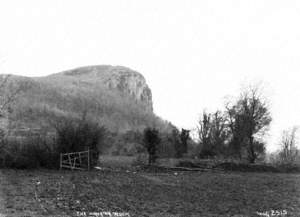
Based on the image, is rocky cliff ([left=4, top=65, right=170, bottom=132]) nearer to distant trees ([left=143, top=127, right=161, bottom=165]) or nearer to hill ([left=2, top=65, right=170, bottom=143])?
hill ([left=2, top=65, right=170, bottom=143])

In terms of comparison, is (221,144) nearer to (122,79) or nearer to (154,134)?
(154,134)

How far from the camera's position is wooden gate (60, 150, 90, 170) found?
30.9 m

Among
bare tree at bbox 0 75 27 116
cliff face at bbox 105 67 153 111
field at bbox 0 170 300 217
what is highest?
cliff face at bbox 105 67 153 111

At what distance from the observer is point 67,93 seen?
146 m

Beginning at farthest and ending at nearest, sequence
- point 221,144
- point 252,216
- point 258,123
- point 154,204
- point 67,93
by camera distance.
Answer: point 67,93, point 221,144, point 258,123, point 154,204, point 252,216

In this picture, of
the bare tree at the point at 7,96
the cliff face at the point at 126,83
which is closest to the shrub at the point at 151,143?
the bare tree at the point at 7,96

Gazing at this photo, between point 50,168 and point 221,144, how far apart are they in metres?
30.2

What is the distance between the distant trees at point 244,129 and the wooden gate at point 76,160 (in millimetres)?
21387

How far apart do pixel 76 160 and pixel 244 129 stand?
2329 cm

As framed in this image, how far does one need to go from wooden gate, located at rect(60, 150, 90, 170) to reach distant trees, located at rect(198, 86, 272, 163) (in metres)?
21.4

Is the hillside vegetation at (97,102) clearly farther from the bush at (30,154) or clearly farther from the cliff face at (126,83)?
the bush at (30,154)

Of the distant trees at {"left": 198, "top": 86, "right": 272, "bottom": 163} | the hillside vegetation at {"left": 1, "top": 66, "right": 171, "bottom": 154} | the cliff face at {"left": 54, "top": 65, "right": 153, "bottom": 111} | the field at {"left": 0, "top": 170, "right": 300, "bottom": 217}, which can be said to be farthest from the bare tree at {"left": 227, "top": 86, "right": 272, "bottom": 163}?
the cliff face at {"left": 54, "top": 65, "right": 153, "bottom": 111}

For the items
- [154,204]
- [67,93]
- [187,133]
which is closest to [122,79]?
[67,93]

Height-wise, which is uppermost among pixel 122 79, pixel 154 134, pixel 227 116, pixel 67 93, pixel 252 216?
pixel 122 79
